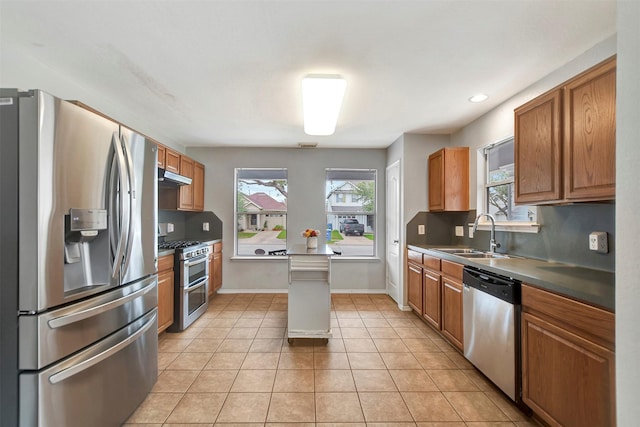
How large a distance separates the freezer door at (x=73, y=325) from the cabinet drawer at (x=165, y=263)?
1.08m

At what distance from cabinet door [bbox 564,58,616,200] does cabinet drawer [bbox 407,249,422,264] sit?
69.4 inches

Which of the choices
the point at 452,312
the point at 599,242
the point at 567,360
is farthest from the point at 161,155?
the point at 599,242

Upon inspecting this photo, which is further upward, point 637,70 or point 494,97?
point 494,97

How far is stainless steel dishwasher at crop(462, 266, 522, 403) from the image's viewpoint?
179 centimetres

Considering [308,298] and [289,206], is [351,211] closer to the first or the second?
[289,206]

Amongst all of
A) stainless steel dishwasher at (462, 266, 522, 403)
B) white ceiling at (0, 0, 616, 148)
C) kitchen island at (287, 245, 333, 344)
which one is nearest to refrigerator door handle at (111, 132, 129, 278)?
white ceiling at (0, 0, 616, 148)

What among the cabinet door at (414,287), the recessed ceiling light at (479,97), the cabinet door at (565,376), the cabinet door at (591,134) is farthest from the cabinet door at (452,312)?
the recessed ceiling light at (479,97)

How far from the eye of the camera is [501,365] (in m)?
1.90

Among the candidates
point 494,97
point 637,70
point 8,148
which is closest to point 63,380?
point 8,148

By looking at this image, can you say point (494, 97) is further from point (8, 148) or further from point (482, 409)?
point (8, 148)

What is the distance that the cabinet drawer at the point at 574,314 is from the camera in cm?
124

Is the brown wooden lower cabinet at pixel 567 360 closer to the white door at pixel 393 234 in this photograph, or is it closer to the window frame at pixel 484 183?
the window frame at pixel 484 183

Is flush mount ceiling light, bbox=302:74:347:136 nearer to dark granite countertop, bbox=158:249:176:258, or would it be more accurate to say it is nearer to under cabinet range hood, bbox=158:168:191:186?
under cabinet range hood, bbox=158:168:191:186

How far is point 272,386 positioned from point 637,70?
245 centimetres
